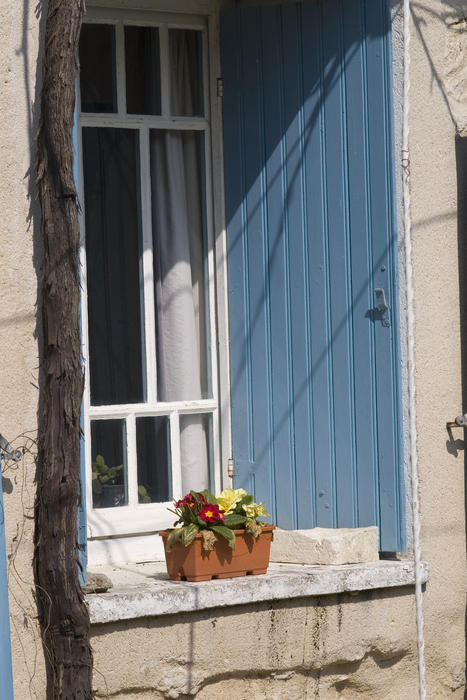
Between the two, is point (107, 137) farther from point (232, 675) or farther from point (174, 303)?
point (232, 675)

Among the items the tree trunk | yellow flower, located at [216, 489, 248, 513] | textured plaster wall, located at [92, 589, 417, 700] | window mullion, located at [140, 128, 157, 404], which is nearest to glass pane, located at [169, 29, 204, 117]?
window mullion, located at [140, 128, 157, 404]

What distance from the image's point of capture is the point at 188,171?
567 cm

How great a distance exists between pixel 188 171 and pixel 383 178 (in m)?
1.03

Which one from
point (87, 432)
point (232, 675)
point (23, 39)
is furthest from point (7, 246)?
point (232, 675)

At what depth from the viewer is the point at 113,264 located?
548cm

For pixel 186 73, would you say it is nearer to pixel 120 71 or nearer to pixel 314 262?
pixel 120 71

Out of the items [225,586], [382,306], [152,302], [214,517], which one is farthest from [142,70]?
[225,586]

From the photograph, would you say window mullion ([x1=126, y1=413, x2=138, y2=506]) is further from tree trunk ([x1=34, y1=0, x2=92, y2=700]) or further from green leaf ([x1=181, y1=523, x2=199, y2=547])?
tree trunk ([x1=34, y1=0, x2=92, y2=700])

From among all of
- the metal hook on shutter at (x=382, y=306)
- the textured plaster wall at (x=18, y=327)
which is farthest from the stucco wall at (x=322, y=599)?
the metal hook on shutter at (x=382, y=306)

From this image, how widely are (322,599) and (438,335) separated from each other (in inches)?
51.0

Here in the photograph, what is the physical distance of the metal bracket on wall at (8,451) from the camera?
4.27m

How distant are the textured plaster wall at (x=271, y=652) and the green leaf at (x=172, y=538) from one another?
0.32 m

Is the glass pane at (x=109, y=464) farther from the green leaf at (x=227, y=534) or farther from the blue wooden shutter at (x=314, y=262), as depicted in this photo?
the green leaf at (x=227, y=534)

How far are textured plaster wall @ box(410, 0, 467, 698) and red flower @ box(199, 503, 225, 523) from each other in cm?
96
